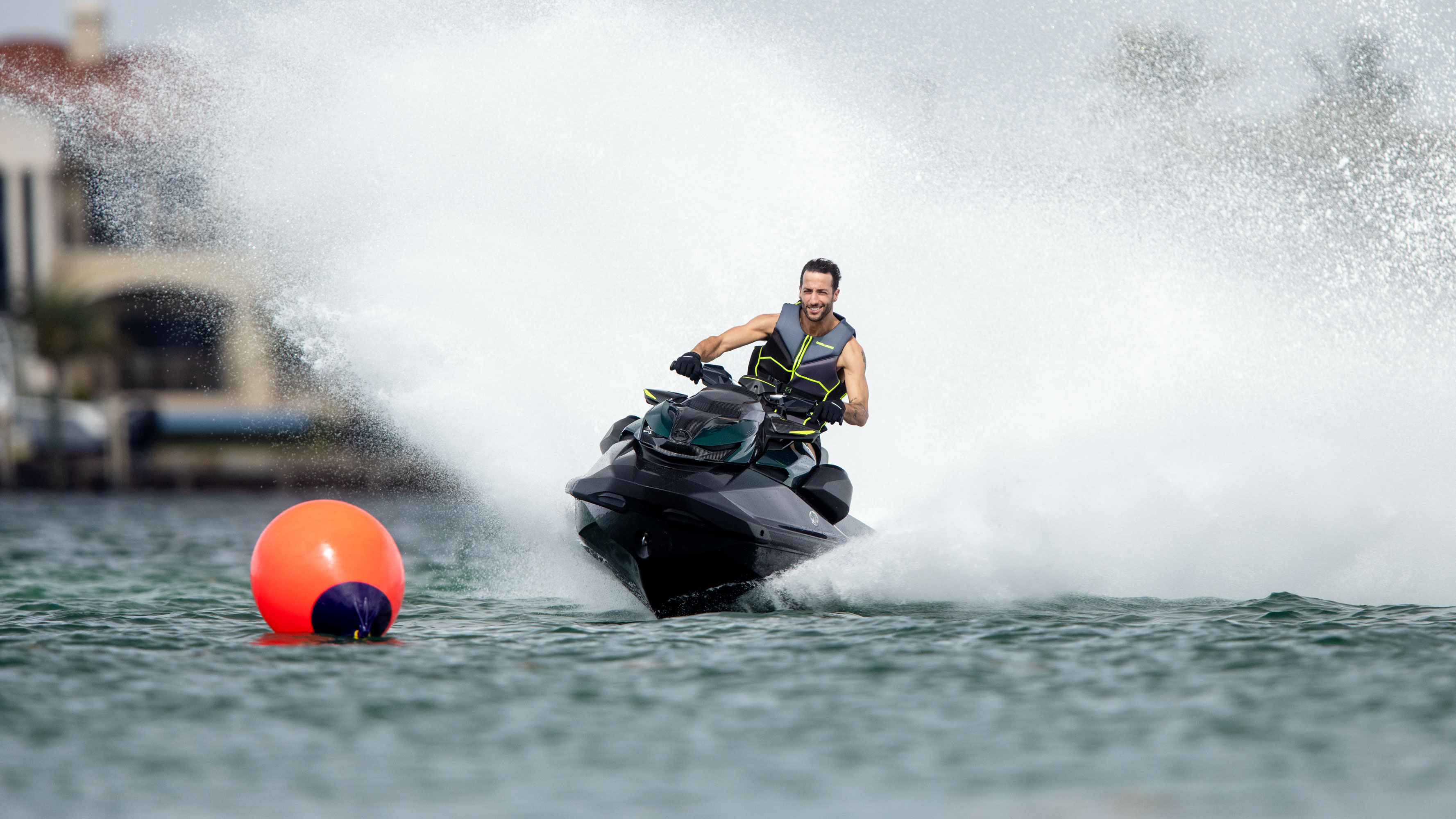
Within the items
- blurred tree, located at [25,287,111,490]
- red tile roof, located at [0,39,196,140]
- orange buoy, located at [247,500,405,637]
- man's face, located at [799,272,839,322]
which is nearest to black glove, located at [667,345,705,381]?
man's face, located at [799,272,839,322]

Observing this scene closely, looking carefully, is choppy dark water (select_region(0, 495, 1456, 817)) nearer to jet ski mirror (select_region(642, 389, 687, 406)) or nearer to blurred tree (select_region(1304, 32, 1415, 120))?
jet ski mirror (select_region(642, 389, 687, 406))

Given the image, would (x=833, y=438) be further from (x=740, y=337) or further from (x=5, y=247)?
(x=5, y=247)

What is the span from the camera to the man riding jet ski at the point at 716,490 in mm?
7996

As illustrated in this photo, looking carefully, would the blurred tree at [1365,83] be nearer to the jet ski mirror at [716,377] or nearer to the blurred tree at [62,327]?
the jet ski mirror at [716,377]

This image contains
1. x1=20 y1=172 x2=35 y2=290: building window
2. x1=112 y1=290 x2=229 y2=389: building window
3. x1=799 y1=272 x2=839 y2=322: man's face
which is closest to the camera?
x1=799 y1=272 x2=839 y2=322: man's face

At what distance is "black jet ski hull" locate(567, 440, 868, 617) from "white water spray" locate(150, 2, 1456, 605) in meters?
2.87

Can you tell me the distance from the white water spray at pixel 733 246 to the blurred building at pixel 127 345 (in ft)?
5.80

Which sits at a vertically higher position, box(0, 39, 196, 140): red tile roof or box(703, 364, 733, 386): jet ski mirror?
box(0, 39, 196, 140): red tile roof

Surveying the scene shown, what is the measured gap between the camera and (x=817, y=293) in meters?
9.04

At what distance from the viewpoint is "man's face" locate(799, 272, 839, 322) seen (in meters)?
9.05

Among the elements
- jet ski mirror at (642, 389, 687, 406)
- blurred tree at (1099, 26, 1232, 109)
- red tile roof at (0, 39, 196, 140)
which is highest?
blurred tree at (1099, 26, 1232, 109)

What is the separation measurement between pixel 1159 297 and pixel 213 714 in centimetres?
1004

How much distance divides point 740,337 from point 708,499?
1890 millimetres

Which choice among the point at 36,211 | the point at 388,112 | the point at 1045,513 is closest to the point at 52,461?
the point at 36,211
